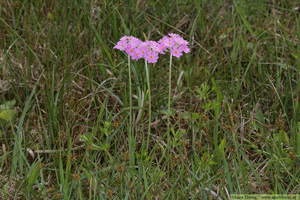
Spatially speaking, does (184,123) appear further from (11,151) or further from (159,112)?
(11,151)

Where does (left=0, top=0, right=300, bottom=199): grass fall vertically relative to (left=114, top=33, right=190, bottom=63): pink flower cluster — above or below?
below

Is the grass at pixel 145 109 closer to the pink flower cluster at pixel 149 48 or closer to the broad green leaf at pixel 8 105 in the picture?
the broad green leaf at pixel 8 105

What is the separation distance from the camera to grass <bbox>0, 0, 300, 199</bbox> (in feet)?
4.83

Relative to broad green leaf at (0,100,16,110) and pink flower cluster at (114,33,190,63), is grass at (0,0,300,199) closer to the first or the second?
broad green leaf at (0,100,16,110)

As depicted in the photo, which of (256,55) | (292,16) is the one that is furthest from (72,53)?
(292,16)

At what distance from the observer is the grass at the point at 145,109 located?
4.83 feet

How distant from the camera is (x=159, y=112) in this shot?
1.79 m

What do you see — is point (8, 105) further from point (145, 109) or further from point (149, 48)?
point (149, 48)

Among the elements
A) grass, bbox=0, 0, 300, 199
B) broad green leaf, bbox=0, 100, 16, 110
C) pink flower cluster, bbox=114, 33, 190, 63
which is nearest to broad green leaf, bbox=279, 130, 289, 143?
grass, bbox=0, 0, 300, 199

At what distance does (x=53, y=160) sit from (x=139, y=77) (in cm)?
66

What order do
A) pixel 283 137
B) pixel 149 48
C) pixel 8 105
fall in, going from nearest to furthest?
pixel 149 48 → pixel 283 137 → pixel 8 105

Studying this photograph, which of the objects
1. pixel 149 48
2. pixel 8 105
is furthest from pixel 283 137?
pixel 8 105

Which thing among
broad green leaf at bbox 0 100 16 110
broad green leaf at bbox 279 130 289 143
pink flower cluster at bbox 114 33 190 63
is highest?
pink flower cluster at bbox 114 33 190 63

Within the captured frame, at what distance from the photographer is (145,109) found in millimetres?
1713
